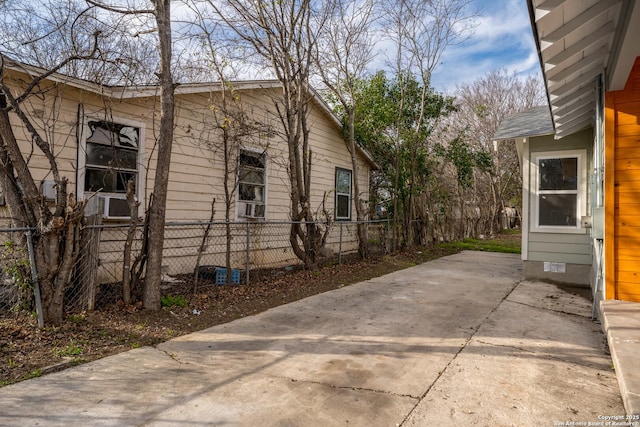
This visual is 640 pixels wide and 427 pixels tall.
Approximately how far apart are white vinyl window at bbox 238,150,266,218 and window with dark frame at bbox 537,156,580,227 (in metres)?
5.47

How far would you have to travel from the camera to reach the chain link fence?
12.9ft

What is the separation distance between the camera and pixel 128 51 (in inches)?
265

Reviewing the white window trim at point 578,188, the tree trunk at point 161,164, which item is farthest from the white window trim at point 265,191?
the white window trim at point 578,188

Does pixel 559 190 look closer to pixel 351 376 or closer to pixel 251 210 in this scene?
pixel 351 376

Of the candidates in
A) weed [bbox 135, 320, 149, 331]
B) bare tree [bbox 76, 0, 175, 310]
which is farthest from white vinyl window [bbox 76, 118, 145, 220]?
weed [bbox 135, 320, 149, 331]

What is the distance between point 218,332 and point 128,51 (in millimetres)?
5383

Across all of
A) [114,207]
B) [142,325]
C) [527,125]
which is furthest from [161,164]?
[527,125]

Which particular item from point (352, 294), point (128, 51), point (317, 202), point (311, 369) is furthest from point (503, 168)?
point (311, 369)

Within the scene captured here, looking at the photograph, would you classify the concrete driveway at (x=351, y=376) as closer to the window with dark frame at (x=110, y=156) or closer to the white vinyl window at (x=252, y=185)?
the window with dark frame at (x=110, y=156)

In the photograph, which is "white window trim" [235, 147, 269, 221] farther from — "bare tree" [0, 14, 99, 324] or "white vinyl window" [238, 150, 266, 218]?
"bare tree" [0, 14, 99, 324]

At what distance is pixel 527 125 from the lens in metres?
7.46

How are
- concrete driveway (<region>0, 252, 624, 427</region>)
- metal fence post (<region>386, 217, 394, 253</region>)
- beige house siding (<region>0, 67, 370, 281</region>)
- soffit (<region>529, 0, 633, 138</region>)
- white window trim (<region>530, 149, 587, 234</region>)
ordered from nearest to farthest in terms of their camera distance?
1. concrete driveway (<region>0, 252, 624, 427</region>)
2. soffit (<region>529, 0, 633, 138</region>)
3. beige house siding (<region>0, 67, 370, 281</region>)
4. white window trim (<region>530, 149, 587, 234</region>)
5. metal fence post (<region>386, 217, 394, 253</region>)

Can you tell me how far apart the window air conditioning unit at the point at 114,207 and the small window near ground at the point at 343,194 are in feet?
19.4

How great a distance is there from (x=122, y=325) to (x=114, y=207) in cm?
261
